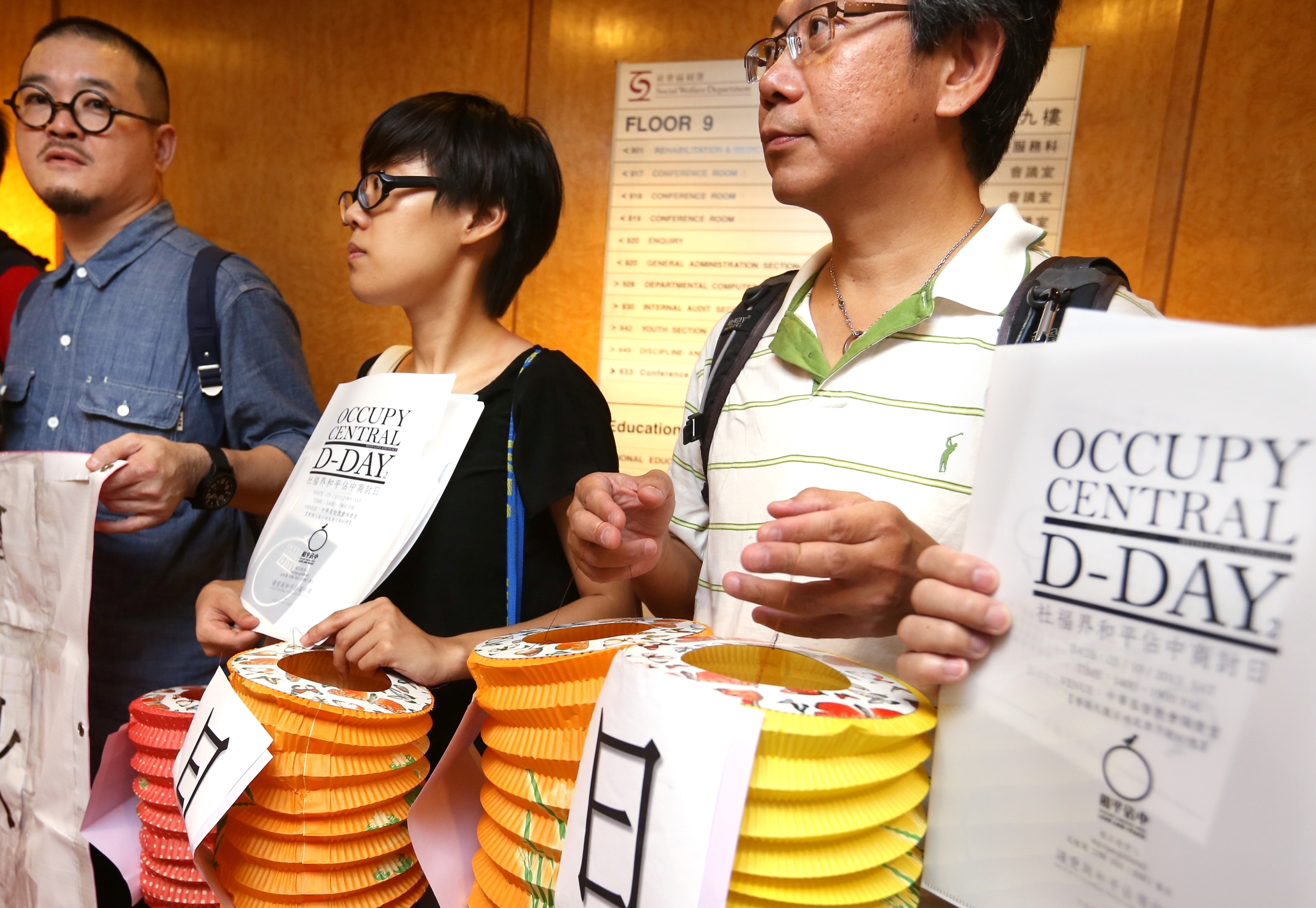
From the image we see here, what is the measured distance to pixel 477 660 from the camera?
2.44ft

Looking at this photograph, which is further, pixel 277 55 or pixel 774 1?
pixel 277 55

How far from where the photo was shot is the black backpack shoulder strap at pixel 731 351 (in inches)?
42.8

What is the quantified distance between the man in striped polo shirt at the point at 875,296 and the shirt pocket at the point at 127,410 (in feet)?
3.74

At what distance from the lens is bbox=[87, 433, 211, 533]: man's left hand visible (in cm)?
126

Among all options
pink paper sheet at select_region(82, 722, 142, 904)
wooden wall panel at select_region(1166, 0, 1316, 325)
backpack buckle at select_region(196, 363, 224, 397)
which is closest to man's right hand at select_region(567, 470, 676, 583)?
pink paper sheet at select_region(82, 722, 142, 904)

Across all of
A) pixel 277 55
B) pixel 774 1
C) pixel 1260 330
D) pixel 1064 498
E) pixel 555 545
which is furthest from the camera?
pixel 277 55

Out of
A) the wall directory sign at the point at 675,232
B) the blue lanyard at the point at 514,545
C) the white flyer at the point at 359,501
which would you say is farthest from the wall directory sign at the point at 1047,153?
the white flyer at the point at 359,501

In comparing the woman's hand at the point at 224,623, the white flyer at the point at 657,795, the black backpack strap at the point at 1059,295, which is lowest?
the woman's hand at the point at 224,623

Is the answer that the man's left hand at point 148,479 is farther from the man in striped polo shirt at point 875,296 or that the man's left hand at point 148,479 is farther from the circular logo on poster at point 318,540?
the man in striped polo shirt at point 875,296

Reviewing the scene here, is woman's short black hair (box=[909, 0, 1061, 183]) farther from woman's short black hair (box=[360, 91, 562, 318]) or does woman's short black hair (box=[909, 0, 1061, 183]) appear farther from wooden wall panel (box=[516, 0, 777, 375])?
wooden wall panel (box=[516, 0, 777, 375])

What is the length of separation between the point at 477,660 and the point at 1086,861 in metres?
0.50

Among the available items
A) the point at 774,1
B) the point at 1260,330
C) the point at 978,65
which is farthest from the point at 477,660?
the point at 774,1

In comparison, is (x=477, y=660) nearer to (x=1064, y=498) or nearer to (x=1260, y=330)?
(x=1064, y=498)

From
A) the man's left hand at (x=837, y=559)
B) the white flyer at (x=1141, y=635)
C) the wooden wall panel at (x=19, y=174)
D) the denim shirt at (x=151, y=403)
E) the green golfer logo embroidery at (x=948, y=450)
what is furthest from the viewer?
the wooden wall panel at (x=19, y=174)
